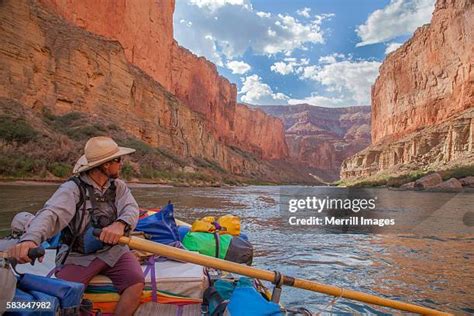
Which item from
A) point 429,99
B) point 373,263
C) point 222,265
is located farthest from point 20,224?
point 429,99

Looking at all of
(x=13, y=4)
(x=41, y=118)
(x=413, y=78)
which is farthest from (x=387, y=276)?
(x=413, y=78)

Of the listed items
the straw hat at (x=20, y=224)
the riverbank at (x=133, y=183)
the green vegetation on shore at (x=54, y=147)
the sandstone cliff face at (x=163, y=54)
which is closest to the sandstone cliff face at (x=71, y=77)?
the green vegetation on shore at (x=54, y=147)

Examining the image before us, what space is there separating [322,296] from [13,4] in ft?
97.3

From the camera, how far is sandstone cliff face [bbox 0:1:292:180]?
24.0 m

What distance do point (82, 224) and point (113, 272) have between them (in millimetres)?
389

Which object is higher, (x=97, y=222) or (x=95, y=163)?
(x=95, y=163)

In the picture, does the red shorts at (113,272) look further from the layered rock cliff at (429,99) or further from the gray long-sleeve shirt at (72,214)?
the layered rock cliff at (429,99)

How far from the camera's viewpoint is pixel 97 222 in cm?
234

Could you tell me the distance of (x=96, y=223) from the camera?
2.33 m

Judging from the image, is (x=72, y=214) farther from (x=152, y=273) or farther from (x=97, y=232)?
(x=152, y=273)

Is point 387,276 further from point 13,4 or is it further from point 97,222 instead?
point 13,4

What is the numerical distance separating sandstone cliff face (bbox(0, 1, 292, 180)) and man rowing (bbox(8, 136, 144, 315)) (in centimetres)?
2482

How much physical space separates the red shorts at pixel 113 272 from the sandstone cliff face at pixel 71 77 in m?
25.0

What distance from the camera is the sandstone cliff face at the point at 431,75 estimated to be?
4834 centimetres
